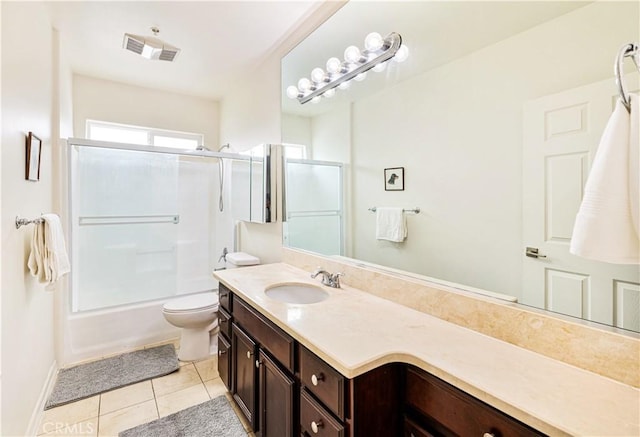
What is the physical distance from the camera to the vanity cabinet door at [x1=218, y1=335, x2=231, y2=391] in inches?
74.4

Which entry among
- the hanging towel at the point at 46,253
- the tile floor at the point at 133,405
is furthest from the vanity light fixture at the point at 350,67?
the tile floor at the point at 133,405

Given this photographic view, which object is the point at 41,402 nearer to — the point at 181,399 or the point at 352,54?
the point at 181,399

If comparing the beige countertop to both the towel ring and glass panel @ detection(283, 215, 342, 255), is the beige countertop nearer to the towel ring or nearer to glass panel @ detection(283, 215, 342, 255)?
glass panel @ detection(283, 215, 342, 255)

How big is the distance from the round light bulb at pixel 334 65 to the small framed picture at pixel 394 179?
0.78 m

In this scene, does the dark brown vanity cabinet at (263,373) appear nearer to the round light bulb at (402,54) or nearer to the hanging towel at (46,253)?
the hanging towel at (46,253)

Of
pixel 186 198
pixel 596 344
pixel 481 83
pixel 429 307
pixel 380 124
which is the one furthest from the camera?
pixel 186 198

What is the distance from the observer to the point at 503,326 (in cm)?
105

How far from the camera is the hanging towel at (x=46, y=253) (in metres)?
1.59

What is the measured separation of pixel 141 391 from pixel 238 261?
113 cm

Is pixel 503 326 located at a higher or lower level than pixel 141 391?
higher

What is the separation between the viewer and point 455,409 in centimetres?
84

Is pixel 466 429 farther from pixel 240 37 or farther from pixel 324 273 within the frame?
pixel 240 37

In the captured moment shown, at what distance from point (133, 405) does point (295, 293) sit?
1280mm

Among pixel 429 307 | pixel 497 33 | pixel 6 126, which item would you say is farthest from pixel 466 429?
pixel 6 126
